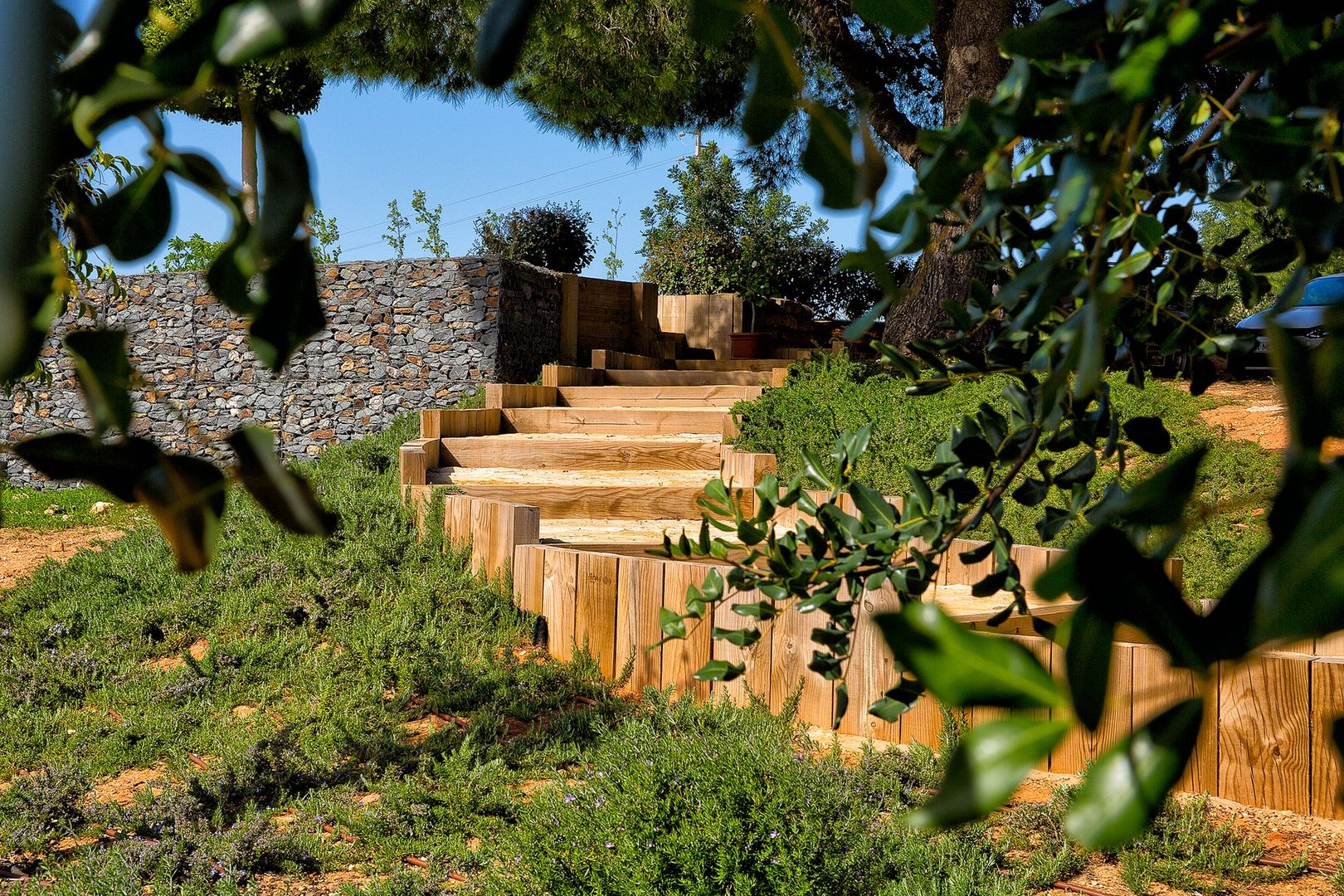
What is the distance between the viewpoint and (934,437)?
5.22m

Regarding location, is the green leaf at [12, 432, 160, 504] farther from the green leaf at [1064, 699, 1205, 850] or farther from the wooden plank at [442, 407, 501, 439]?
the wooden plank at [442, 407, 501, 439]

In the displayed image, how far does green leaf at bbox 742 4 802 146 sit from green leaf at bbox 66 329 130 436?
0.21m

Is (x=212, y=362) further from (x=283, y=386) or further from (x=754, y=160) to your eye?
(x=754, y=160)

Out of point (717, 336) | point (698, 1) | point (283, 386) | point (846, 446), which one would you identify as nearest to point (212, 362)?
point (283, 386)

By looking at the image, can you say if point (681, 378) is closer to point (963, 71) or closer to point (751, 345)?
point (751, 345)

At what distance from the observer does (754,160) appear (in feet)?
35.4

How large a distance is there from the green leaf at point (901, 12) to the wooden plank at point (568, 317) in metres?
9.03

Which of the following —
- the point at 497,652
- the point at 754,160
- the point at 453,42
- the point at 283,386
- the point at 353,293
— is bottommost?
the point at 497,652

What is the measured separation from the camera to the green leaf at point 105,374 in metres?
0.30

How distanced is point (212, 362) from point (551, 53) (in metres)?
4.13

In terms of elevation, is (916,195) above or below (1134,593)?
above

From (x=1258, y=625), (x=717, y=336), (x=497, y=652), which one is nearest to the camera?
(x=1258, y=625)

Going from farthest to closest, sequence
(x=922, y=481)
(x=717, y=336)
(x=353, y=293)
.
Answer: (x=717, y=336) → (x=353, y=293) → (x=922, y=481)

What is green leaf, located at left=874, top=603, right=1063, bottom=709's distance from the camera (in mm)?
238
